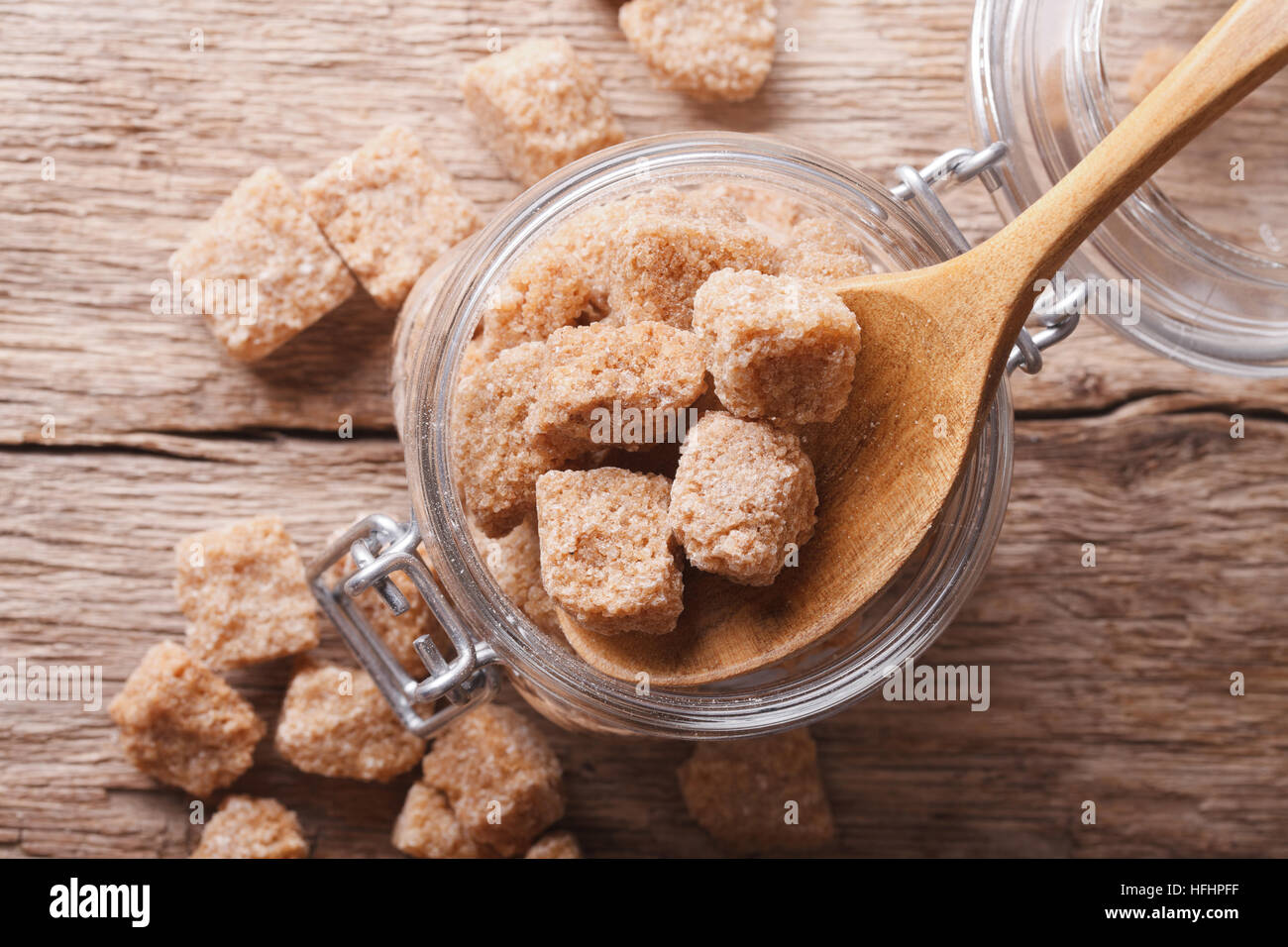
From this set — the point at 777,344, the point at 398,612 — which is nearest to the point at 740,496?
the point at 777,344

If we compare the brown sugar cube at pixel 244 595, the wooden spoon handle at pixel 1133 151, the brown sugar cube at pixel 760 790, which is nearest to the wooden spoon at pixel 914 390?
the wooden spoon handle at pixel 1133 151

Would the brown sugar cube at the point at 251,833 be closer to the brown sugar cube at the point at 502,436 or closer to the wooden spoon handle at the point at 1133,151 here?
the brown sugar cube at the point at 502,436

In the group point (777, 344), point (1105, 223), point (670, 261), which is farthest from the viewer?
point (1105, 223)

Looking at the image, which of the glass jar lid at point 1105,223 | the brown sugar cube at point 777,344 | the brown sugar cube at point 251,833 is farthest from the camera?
the brown sugar cube at point 251,833

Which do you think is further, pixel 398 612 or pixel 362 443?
pixel 362 443

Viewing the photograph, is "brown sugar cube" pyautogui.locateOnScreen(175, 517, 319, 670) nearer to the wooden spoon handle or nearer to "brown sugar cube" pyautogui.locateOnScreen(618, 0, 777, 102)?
"brown sugar cube" pyautogui.locateOnScreen(618, 0, 777, 102)

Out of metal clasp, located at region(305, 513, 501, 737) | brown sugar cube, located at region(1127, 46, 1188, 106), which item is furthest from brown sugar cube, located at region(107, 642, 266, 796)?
brown sugar cube, located at region(1127, 46, 1188, 106)

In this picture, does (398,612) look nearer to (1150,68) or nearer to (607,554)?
(607,554)
